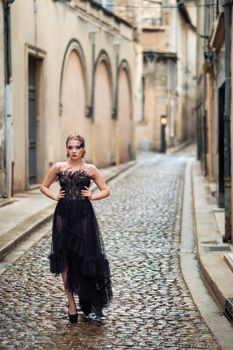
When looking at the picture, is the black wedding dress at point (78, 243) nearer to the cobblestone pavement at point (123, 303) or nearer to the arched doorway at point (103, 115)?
the cobblestone pavement at point (123, 303)

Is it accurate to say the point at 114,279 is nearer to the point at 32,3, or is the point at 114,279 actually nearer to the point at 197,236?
the point at 197,236

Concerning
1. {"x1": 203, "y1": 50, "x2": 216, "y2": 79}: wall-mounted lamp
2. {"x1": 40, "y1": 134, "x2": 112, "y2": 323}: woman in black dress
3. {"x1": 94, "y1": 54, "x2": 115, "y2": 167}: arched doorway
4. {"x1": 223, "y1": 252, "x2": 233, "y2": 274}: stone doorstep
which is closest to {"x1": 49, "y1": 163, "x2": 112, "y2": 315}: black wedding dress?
{"x1": 40, "y1": 134, "x2": 112, "y2": 323}: woman in black dress

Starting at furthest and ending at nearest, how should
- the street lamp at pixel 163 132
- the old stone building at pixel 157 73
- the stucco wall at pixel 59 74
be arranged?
the old stone building at pixel 157 73 → the street lamp at pixel 163 132 → the stucco wall at pixel 59 74

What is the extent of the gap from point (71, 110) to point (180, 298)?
15.1 metres

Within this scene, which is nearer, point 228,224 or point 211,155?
point 228,224

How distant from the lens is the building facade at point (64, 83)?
53.9 feet

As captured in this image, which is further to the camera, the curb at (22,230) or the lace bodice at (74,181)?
the curb at (22,230)

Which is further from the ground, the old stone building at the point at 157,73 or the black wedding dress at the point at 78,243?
the old stone building at the point at 157,73

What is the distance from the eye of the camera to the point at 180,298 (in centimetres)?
719

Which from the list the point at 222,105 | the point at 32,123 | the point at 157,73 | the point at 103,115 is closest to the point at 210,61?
the point at 222,105

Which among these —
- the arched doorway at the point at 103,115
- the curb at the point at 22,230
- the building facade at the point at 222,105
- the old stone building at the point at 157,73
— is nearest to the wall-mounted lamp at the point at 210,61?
the building facade at the point at 222,105

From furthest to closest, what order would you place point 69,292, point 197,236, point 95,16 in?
point 95,16 < point 197,236 < point 69,292

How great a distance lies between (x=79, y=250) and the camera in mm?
6121

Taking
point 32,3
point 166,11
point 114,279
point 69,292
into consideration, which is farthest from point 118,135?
point 69,292
